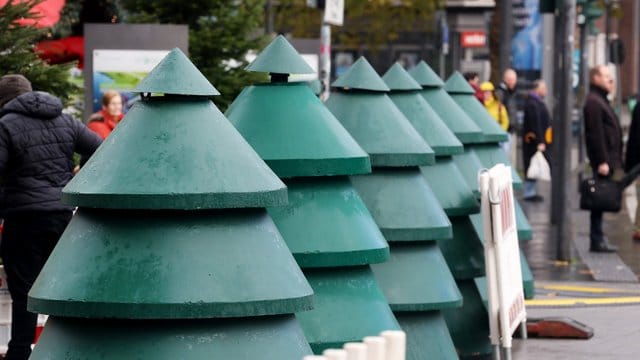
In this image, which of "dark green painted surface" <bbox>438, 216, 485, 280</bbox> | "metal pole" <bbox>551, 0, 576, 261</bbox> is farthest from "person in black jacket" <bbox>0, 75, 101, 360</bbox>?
"metal pole" <bbox>551, 0, 576, 261</bbox>

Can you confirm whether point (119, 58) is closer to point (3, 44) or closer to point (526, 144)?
point (3, 44)

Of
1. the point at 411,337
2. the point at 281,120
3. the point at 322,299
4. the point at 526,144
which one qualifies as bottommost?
the point at 526,144

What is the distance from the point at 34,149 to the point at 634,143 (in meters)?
11.2

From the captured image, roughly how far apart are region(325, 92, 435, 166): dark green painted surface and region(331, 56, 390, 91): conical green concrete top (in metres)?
0.09

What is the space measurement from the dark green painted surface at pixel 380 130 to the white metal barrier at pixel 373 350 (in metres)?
4.84

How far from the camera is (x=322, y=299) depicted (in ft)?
23.2

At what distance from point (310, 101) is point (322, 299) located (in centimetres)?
82

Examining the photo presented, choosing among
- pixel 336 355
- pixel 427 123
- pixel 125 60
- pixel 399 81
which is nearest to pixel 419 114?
pixel 427 123

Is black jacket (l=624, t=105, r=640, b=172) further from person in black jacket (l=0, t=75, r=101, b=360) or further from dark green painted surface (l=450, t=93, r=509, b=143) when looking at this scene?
person in black jacket (l=0, t=75, r=101, b=360)

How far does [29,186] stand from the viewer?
392 inches

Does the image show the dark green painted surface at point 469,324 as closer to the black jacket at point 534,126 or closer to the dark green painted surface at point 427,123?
the dark green painted surface at point 427,123

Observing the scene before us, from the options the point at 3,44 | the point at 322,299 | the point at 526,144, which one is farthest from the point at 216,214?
the point at 526,144

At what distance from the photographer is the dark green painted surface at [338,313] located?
23.2 ft

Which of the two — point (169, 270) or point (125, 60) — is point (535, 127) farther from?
point (169, 270)
